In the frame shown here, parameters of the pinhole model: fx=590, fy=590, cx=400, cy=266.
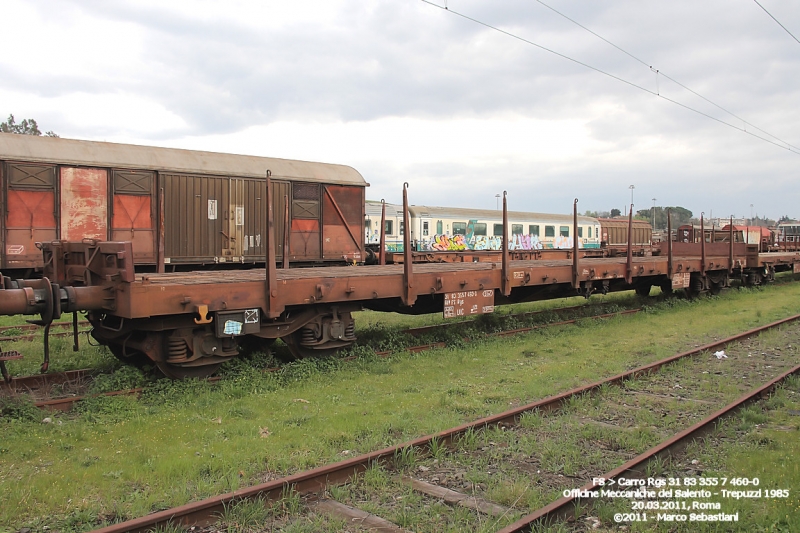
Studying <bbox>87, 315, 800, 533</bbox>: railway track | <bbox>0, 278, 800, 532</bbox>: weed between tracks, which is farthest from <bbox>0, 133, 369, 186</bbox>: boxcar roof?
<bbox>87, 315, 800, 533</bbox>: railway track

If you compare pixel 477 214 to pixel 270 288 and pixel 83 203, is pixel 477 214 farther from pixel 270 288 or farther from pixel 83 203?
pixel 270 288

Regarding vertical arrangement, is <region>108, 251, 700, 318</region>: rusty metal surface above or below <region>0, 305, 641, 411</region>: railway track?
above

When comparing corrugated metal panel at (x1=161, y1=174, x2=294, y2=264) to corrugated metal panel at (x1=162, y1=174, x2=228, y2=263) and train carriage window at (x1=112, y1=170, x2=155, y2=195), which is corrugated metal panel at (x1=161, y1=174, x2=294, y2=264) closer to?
corrugated metal panel at (x1=162, y1=174, x2=228, y2=263)

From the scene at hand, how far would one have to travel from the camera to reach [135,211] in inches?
540

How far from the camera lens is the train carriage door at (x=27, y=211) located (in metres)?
12.3

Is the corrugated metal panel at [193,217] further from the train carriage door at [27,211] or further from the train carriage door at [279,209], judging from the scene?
the train carriage door at [27,211]

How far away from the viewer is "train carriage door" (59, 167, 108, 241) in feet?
42.4

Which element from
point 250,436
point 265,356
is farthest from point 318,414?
point 265,356

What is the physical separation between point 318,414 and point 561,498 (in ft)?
9.21

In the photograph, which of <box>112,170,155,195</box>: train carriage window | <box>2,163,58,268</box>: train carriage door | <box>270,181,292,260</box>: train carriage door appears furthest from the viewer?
<box>270,181,292,260</box>: train carriage door

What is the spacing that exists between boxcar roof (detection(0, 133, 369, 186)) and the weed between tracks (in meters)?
7.21

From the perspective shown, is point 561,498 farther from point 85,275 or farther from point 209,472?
point 85,275

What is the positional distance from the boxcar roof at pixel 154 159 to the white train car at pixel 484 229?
10.2 m

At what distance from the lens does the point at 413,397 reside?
688 cm
